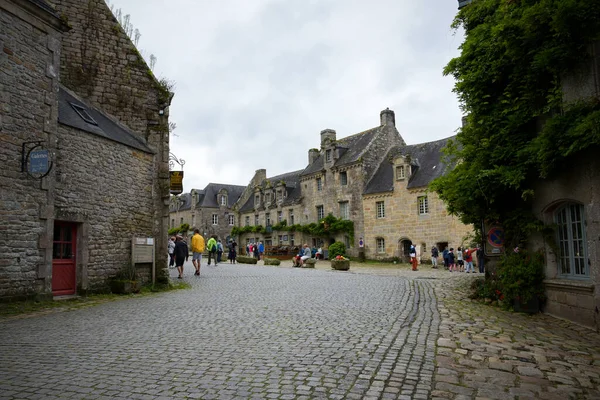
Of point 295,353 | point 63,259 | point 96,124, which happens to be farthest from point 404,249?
point 295,353

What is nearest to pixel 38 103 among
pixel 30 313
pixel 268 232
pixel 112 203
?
pixel 112 203

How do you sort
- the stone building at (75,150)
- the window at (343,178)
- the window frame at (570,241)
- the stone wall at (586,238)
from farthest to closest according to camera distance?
the window at (343,178) < the stone building at (75,150) < the window frame at (570,241) < the stone wall at (586,238)

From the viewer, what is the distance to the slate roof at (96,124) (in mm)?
11375

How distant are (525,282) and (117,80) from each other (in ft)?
40.3

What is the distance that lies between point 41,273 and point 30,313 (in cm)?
121

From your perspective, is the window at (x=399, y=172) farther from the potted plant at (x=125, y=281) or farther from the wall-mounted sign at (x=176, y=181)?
the potted plant at (x=125, y=281)

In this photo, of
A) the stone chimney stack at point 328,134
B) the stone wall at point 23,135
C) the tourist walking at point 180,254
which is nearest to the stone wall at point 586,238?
the stone wall at point 23,135

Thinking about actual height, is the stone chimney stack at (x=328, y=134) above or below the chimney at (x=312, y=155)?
above

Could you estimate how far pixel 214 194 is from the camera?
5856cm

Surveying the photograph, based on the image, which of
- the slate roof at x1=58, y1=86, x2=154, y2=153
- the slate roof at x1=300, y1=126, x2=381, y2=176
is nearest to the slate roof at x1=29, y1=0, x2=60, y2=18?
the slate roof at x1=58, y1=86, x2=154, y2=153

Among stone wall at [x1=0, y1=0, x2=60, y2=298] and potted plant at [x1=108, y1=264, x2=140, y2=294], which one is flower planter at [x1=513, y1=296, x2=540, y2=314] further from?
stone wall at [x1=0, y1=0, x2=60, y2=298]

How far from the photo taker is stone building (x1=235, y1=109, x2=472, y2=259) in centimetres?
3080

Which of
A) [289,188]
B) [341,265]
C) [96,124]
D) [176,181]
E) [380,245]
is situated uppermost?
[289,188]

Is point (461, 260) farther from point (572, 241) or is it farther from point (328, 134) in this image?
point (328, 134)
